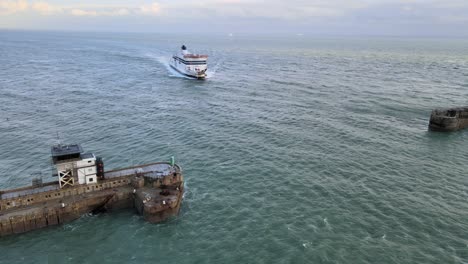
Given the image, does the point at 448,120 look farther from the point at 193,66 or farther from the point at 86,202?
the point at 193,66

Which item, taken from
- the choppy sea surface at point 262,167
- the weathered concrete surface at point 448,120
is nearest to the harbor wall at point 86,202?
the choppy sea surface at point 262,167

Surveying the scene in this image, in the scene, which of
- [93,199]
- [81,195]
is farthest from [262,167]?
[81,195]

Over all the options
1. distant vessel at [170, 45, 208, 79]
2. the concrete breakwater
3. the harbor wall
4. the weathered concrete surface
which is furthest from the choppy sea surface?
distant vessel at [170, 45, 208, 79]

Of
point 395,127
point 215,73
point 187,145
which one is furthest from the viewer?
point 215,73

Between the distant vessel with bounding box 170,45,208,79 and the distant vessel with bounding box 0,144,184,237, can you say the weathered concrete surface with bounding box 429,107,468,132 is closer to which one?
the distant vessel with bounding box 0,144,184,237

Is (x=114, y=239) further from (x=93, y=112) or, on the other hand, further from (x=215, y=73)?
(x=215, y=73)

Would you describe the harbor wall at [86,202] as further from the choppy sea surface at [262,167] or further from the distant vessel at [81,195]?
the choppy sea surface at [262,167]

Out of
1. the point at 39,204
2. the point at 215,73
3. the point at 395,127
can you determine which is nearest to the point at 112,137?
the point at 39,204
